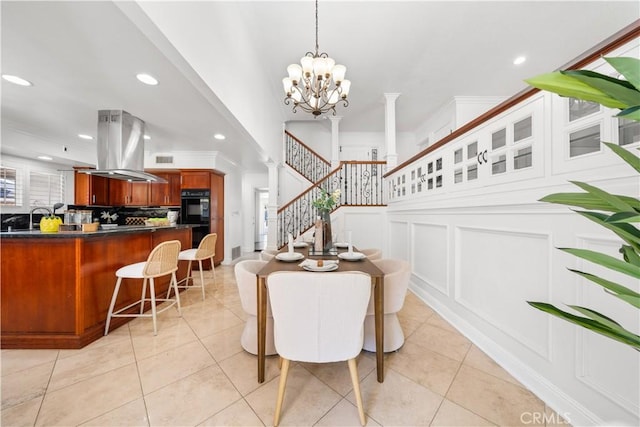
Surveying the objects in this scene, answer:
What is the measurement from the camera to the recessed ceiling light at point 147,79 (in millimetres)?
1941

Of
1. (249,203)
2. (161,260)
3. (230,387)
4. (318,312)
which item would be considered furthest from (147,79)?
(249,203)

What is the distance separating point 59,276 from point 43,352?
59 centimetres

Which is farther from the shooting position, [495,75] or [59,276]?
[495,75]

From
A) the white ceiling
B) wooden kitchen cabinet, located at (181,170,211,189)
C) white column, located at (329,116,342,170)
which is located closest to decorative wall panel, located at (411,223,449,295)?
the white ceiling

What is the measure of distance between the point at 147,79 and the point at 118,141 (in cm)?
132

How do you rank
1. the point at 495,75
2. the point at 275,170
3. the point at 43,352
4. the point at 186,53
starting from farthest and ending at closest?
1. the point at 275,170
2. the point at 495,75
3. the point at 43,352
4. the point at 186,53

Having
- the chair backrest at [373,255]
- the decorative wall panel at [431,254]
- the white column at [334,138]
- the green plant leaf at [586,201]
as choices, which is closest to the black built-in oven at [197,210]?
the white column at [334,138]

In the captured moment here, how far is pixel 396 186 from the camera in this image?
385cm

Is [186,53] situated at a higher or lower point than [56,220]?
higher

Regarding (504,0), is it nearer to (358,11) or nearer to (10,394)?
(358,11)

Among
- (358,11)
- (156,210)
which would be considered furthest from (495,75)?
(156,210)

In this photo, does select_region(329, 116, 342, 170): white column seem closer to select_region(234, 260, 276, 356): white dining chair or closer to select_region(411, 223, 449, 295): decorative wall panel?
select_region(411, 223, 449, 295): decorative wall panel

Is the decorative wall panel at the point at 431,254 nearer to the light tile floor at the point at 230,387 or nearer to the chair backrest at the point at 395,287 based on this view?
the light tile floor at the point at 230,387

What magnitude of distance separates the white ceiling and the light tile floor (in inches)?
89.2
